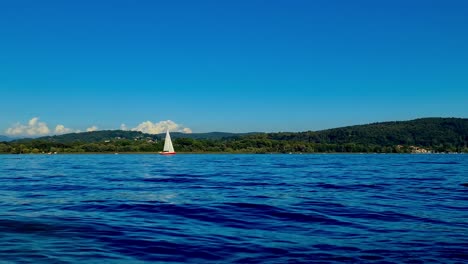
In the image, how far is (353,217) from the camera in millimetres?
17891

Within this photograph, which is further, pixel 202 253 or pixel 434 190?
pixel 434 190

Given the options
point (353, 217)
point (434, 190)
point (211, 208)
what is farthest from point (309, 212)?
point (434, 190)

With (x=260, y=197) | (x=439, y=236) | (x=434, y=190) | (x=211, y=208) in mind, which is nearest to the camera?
(x=439, y=236)

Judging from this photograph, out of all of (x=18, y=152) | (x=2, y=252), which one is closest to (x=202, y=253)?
(x=2, y=252)

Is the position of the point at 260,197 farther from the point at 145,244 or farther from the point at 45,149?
the point at 45,149

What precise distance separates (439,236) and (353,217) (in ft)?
13.5

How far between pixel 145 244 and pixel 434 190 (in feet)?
74.1

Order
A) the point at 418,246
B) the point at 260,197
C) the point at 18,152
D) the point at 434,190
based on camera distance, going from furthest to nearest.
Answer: the point at 18,152 → the point at 434,190 → the point at 260,197 → the point at 418,246

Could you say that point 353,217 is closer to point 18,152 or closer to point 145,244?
point 145,244

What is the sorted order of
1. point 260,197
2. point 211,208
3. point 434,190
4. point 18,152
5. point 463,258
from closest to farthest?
point 463,258 → point 211,208 → point 260,197 → point 434,190 → point 18,152

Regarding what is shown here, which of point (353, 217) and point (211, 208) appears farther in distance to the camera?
point (211, 208)

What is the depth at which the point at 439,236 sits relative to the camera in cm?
1412

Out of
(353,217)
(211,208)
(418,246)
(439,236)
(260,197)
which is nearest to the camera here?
(418,246)

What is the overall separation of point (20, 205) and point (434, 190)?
23.6 metres
